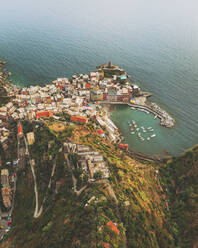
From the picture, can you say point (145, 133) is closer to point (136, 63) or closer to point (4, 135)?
point (4, 135)

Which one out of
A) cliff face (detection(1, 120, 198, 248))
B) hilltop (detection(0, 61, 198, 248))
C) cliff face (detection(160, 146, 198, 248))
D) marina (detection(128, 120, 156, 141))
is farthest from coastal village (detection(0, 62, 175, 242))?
cliff face (detection(160, 146, 198, 248))

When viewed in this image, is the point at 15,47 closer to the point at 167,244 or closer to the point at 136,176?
the point at 136,176

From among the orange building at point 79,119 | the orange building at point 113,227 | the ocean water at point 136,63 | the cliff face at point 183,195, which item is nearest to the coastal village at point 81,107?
the orange building at point 79,119

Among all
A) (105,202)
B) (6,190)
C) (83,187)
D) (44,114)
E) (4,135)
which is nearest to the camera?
(105,202)

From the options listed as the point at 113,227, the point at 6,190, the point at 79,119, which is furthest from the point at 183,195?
the point at 6,190

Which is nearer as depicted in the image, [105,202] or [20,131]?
[105,202]

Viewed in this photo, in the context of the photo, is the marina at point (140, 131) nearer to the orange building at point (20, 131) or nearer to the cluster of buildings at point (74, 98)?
the cluster of buildings at point (74, 98)
